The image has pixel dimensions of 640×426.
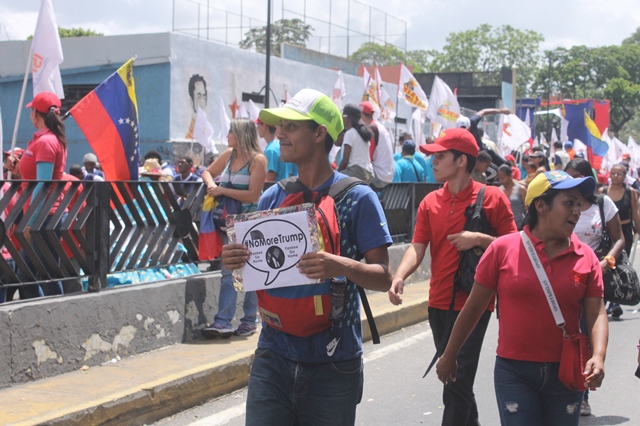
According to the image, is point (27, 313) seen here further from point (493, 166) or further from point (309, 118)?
point (493, 166)

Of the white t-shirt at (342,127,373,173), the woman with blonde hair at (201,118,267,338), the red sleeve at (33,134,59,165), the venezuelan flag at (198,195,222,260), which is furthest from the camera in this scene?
the white t-shirt at (342,127,373,173)

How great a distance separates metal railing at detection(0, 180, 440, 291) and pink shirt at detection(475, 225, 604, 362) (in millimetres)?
3761

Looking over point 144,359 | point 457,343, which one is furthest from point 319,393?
point 144,359

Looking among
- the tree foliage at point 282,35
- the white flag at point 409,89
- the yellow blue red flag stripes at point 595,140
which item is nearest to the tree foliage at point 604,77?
the tree foliage at point 282,35

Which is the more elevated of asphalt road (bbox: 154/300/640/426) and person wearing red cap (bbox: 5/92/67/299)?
person wearing red cap (bbox: 5/92/67/299)

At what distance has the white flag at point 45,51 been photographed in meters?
9.41

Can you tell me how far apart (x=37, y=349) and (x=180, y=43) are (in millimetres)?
21279

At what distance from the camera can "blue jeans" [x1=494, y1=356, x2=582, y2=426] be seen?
158 inches

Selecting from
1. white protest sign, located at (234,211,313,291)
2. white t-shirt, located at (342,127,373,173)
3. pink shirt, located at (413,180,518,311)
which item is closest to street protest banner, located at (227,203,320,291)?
white protest sign, located at (234,211,313,291)

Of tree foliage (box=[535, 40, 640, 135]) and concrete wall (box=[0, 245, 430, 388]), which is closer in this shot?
concrete wall (box=[0, 245, 430, 388])

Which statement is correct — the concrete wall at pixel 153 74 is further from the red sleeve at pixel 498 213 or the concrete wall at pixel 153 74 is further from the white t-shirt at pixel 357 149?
the red sleeve at pixel 498 213

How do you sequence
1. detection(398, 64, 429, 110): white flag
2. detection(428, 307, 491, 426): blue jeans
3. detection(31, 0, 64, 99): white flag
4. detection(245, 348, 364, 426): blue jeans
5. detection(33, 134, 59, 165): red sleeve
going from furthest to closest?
1. detection(398, 64, 429, 110): white flag
2. detection(31, 0, 64, 99): white flag
3. detection(33, 134, 59, 165): red sleeve
4. detection(428, 307, 491, 426): blue jeans
5. detection(245, 348, 364, 426): blue jeans

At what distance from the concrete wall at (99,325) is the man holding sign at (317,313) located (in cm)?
319

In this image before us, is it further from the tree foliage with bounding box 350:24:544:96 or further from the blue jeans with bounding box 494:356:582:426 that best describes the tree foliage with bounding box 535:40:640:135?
the blue jeans with bounding box 494:356:582:426
